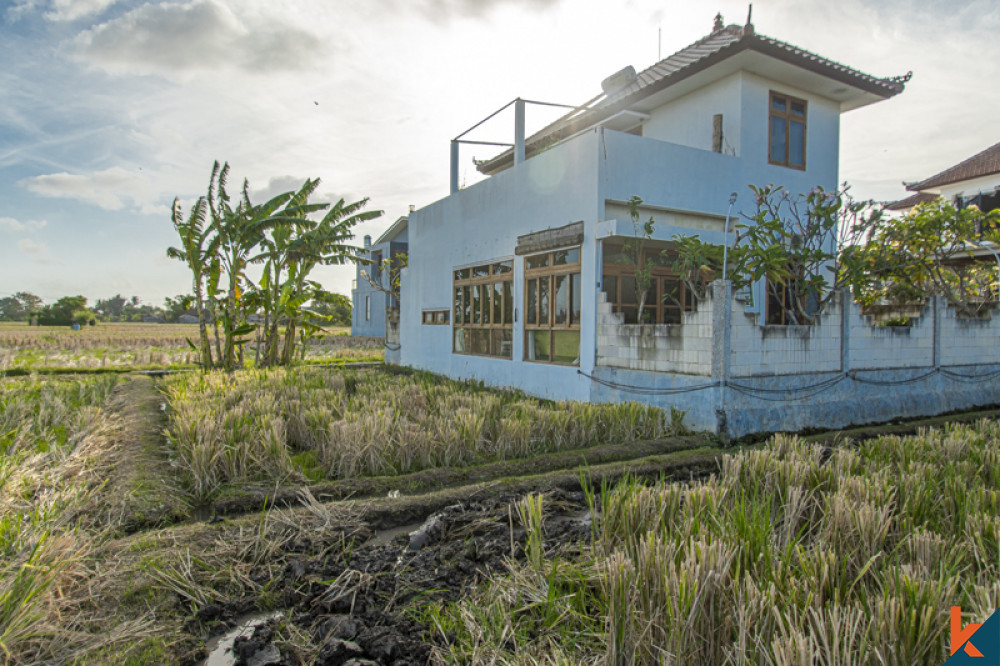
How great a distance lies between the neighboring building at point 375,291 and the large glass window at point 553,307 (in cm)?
2073

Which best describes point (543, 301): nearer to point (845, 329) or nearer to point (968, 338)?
point (845, 329)

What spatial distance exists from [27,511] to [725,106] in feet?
37.9

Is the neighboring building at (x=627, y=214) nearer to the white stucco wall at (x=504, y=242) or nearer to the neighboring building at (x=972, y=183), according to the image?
the white stucco wall at (x=504, y=242)

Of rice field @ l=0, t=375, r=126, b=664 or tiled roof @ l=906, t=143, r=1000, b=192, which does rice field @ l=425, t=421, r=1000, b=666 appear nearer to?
rice field @ l=0, t=375, r=126, b=664

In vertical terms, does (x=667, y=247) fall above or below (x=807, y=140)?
below

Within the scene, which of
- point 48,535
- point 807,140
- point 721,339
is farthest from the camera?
point 807,140

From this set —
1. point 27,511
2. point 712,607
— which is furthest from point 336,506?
point 712,607

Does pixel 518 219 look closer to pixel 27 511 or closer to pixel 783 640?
pixel 27 511

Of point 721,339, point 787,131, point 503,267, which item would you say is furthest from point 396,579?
point 787,131

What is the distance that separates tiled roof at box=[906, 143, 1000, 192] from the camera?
20411mm

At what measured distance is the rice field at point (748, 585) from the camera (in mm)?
1967

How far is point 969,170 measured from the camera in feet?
68.9

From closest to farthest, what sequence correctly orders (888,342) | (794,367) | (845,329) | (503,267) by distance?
(794,367), (845,329), (888,342), (503,267)

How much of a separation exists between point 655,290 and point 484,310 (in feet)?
12.2
